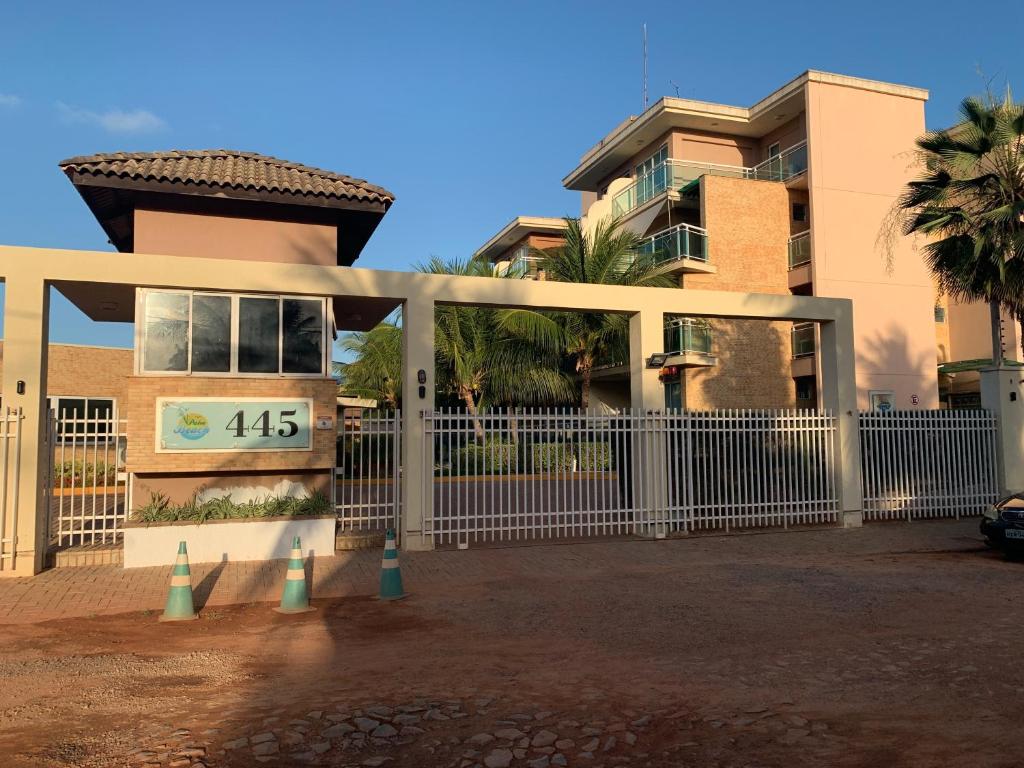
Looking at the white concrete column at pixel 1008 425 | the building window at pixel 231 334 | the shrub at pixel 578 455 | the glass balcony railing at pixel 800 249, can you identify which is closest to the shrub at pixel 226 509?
the building window at pixel 231 334

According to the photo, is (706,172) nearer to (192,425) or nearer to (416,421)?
(416,421)

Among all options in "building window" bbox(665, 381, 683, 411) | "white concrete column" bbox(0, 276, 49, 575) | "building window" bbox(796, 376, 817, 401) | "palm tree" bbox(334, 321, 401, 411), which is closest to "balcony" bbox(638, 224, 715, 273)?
"building window" bbox(665, 381, 683, 411)

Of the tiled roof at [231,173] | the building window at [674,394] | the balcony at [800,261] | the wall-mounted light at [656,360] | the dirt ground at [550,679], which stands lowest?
the dirt ground at [550,679]

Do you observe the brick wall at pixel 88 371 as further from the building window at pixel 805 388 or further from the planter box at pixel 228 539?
the building window at pixel 805 388

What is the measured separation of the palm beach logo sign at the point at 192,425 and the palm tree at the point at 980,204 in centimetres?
1417

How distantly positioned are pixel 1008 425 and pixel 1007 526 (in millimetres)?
5466

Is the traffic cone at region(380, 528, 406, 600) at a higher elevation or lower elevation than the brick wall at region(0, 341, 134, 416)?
lower

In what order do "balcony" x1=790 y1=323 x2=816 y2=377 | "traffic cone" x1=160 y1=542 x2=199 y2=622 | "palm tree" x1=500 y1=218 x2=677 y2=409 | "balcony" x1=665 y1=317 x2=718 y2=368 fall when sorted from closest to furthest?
"traffic cone" x1=160 y1=542 x2=199 y2=622
"palm tree" x1=500 y1=218 x2=677 y2=409
"balcony" x1=665 y1=317 x2=718 y2=368
"balcony" x1=790 y1=323 x2=816 y2=377

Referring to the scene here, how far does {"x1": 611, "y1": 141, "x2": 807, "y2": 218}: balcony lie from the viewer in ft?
91.3

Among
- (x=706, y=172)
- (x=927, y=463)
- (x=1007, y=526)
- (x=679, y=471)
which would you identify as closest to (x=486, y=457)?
(x=679, y=471)

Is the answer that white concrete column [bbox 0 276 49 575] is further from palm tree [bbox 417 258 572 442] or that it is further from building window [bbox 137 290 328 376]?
palm tree [bbox 417 258 572 442]

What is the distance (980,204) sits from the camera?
16.1 meters

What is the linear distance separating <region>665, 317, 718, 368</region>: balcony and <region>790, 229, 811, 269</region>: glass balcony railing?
4276 mm

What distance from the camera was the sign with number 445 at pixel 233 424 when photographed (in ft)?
35.1
